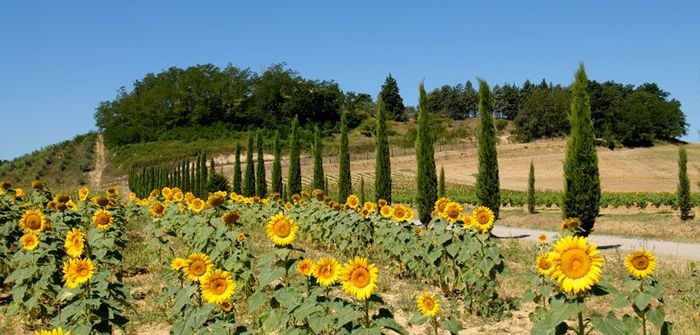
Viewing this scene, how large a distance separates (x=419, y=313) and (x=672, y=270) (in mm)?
7867

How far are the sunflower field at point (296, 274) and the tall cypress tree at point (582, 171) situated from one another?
8.62m

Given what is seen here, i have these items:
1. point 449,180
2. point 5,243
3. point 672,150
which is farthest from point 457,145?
point 5,243

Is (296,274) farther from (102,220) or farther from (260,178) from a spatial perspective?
(260,178)

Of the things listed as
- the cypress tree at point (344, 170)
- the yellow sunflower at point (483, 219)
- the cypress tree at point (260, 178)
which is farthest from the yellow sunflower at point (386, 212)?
the cypress tree at point (260, 178)

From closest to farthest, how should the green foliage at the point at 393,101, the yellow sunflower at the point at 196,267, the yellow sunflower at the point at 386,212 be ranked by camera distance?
the yellow sunflower at the point at 196,267, the yellow sunflower at the point at 386,212, the green foliage at the point at 393,101

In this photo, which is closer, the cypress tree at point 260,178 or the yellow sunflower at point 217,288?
the yellow sunflower at point 217,288

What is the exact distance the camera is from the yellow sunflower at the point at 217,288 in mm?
3955

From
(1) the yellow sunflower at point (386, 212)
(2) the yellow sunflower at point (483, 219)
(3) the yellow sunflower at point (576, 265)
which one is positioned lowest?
(1) the yellow sunflower at point (386, 212)

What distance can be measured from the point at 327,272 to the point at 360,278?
0.39m

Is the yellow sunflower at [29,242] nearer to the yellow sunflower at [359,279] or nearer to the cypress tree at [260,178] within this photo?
the yellow sunflower at [359,279]

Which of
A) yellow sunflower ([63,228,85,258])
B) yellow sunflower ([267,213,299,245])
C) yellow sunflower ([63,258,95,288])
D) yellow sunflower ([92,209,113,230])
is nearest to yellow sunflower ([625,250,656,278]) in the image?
yellow sunflower ([267,213,299,245])

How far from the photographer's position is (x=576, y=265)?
309cm

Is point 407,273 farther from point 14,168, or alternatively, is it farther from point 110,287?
point 14,168

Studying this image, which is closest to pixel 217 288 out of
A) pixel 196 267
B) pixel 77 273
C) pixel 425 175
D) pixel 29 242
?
pixel 196 267
